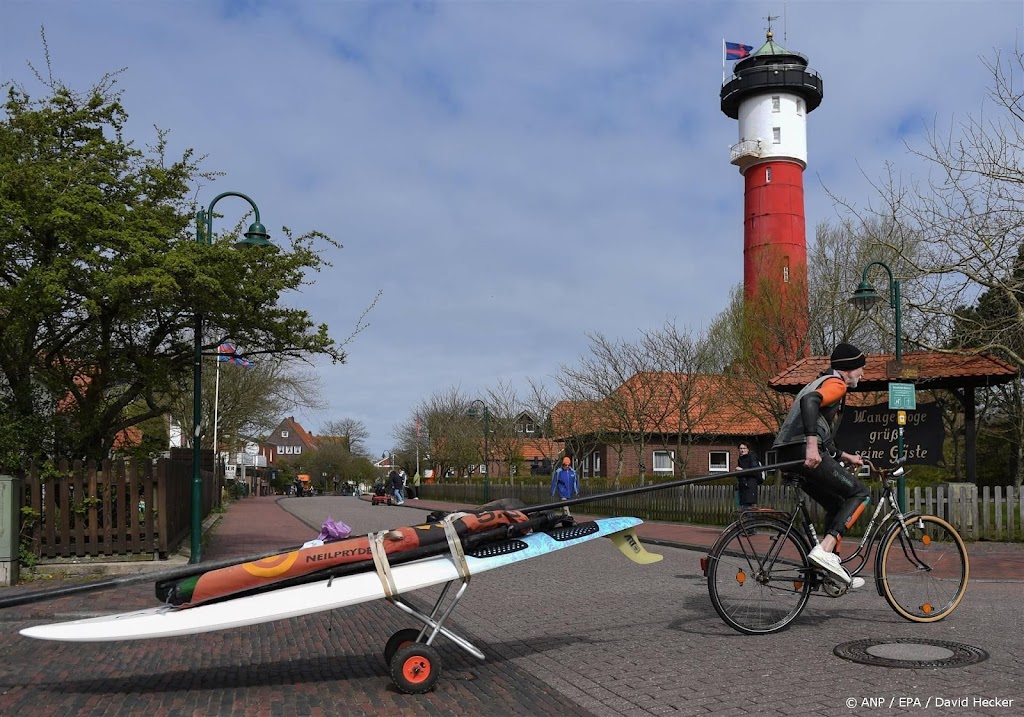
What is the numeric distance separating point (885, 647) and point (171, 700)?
14.2ft

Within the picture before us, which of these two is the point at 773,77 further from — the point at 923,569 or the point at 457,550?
the point at 457,550

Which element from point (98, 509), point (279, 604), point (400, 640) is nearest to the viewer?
point (279, 604)

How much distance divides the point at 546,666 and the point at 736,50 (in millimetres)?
56214

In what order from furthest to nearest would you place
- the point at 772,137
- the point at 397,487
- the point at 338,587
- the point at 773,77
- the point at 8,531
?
1. the point at 773,77
2. the point at 772,137
3. the point at 397,487
4. the point at 8,531
5. the point at 338,587

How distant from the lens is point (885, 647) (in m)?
5.84

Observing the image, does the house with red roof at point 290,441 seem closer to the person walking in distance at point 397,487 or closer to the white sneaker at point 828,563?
the person walking in distance at point 397,487

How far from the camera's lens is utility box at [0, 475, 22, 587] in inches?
400

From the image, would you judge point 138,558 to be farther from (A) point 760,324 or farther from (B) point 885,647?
(A) point 760,324

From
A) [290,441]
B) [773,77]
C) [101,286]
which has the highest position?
[773,77]

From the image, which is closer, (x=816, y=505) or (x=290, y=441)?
(x=816, y=505)

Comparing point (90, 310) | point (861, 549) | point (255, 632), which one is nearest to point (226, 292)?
point (90, 310)

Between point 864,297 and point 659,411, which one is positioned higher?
point 864,297

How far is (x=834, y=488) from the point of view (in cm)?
638

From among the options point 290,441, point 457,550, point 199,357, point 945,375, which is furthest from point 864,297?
point 290,441
